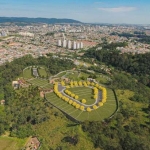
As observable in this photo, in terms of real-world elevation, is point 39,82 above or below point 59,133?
above

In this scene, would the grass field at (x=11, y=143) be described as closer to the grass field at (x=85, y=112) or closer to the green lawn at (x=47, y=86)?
the grass field at (x=85, y=112)

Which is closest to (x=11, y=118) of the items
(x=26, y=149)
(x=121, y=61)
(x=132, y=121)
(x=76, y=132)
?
(x=26, y=149)

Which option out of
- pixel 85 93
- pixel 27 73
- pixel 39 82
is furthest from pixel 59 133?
pixel 27 73

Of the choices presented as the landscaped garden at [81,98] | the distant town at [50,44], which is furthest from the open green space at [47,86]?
the distant town at [50,44]

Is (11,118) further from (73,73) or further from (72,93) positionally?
(73,73)

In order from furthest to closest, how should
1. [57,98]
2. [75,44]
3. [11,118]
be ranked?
[75,44] → [57,98] → [11,118]

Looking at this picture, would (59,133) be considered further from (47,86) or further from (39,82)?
(39,82)

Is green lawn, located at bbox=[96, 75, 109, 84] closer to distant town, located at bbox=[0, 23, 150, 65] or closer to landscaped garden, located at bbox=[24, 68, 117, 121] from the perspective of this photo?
landscaped garden, located at bbox=[24, 68, 117, 121]
